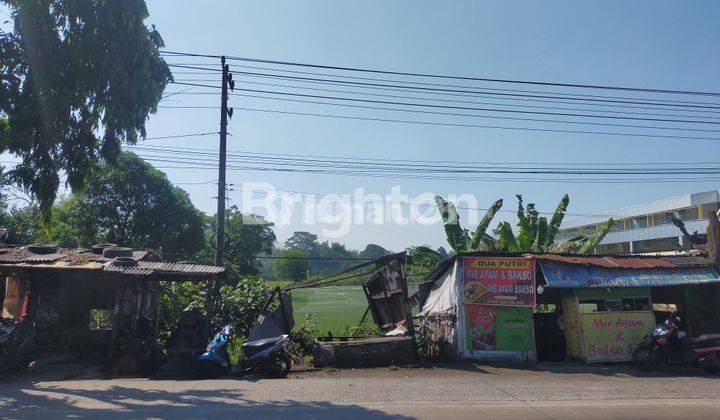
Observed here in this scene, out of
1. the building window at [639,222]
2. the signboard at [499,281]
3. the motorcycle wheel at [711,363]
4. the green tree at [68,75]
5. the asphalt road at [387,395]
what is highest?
the building window at [639,222]

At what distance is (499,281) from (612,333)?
3.32 metres

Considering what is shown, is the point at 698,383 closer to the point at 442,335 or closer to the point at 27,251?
the point at 442,335

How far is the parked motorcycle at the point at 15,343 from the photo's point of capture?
1206 centimetres

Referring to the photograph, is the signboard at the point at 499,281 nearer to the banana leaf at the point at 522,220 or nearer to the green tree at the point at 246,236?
the banana leaf at the point at 522,220

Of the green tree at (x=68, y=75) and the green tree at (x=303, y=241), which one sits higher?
the green tree at (x=303, y=241)

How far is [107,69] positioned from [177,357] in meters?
6.96

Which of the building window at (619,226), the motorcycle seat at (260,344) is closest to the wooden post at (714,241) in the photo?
the motorcycle seat at (260,344)

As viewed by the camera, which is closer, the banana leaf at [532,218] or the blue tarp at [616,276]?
the blue tarp at [616,276]

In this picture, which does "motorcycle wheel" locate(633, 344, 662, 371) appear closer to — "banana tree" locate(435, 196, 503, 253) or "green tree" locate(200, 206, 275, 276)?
"banana tree" locate(435, 196, 503, 253)

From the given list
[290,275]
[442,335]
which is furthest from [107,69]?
[290,275]

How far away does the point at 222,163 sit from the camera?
18.2 m

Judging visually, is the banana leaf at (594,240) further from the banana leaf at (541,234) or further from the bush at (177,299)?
the bush at (177,299)

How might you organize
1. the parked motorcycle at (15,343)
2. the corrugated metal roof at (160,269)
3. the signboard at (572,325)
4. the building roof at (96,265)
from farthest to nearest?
the signboard at (572,325) → the building roof at (96,265) → the corrugated metal roof at (160,269) → the parked motorcycle at (15,343)

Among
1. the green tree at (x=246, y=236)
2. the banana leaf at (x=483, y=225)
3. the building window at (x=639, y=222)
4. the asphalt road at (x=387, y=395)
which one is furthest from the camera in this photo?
the building window at (x=639, y=222)
